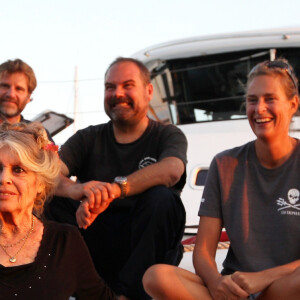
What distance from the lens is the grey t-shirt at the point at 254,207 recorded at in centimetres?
281

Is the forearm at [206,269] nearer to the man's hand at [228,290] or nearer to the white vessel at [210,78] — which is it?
the man's hand at [228,290]

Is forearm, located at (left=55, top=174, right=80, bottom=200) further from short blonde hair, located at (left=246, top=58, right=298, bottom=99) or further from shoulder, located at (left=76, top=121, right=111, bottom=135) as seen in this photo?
short blonde hair, located at (left=246, top=58, right=298, bottom=99)

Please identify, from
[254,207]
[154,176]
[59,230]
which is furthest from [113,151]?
[59,230]

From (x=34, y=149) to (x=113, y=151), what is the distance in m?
1.37

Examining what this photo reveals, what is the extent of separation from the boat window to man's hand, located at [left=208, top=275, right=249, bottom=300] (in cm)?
388

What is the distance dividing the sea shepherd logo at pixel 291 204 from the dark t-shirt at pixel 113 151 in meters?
0.92

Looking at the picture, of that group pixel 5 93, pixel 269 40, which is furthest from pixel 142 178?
pixel 269 40

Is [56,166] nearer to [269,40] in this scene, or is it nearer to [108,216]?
[108,216]

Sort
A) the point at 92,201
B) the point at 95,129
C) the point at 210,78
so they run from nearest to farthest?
the point at 92,201
the point at 95,129
the point at 210,78

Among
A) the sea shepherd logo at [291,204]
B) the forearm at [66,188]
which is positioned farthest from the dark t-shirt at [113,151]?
the sea shepherd logo at [291,204]

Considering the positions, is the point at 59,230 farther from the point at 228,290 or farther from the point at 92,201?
the point at 228,290

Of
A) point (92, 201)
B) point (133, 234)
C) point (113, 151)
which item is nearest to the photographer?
point (92, 201)

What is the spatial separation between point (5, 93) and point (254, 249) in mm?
2371

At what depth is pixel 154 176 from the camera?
342cm
